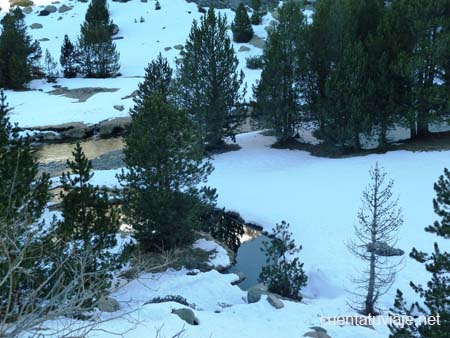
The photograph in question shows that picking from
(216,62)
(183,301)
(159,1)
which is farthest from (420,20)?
(159,1)

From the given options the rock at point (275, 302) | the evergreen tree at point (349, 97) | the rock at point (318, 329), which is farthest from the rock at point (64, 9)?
the rock at point (318, 329)

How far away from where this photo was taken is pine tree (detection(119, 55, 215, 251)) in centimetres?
1544

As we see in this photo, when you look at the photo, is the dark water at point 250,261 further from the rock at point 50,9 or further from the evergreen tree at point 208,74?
the rock at point 50,9

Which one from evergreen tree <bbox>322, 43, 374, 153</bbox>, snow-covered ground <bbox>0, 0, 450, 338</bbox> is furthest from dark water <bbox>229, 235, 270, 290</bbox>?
evergreen tree <bbox>322, 43, 374, 153</bbox>

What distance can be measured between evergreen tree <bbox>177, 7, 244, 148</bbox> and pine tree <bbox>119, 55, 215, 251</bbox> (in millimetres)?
10773

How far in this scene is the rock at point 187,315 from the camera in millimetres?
11223

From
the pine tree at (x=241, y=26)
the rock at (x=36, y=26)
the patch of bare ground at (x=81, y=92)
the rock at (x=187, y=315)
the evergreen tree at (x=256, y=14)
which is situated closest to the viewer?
the rock at (x=187, y=315)

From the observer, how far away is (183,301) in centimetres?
1296

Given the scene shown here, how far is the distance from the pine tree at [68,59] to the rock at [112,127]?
530 inches

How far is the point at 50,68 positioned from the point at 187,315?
135 feet

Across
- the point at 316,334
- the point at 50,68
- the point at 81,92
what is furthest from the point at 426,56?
the point at 50,68

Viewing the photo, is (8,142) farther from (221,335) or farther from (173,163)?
(221,335)

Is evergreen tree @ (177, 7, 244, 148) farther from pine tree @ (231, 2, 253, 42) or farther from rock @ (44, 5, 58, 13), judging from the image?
rock @ (44, 5, 58, 13)

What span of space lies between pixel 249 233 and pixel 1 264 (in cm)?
1118
